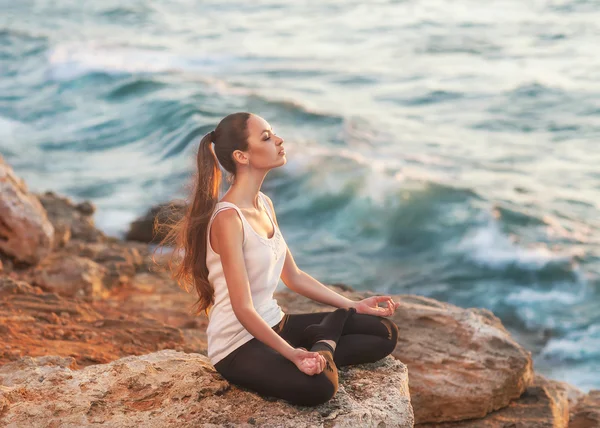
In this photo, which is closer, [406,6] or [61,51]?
[61,51]

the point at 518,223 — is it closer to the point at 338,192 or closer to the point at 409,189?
the point at 409,189

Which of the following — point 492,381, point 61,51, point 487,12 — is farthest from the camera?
point 487,12

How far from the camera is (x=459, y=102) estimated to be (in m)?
18.2

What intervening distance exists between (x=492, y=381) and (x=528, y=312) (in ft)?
14.8

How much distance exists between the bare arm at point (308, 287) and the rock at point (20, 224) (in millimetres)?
3889

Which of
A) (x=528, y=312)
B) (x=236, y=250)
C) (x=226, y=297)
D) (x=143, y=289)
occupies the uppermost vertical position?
(x=236, y=250)

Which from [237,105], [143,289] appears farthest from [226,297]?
[237,105]

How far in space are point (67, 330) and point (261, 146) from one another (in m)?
2.81

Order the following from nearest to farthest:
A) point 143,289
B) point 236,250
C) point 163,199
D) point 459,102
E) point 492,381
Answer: point 236,250 → point 492,381 → point 143,289 → point 163,199 → point 459,102

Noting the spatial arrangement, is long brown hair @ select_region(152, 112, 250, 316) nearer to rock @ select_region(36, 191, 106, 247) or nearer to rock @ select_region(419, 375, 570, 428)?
rock @ select_region(419, 375, 570, 428)

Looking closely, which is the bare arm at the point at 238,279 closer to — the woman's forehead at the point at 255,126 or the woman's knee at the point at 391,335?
the woman's forehead at the point at 255,126

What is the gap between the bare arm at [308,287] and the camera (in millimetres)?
4520

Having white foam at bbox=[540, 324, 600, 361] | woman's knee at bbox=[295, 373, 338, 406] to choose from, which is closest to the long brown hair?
woman's knee at bbox=[295, 373, 338, 406]

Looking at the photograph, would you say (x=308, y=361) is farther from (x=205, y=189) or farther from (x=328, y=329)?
(x=205, y=189)
